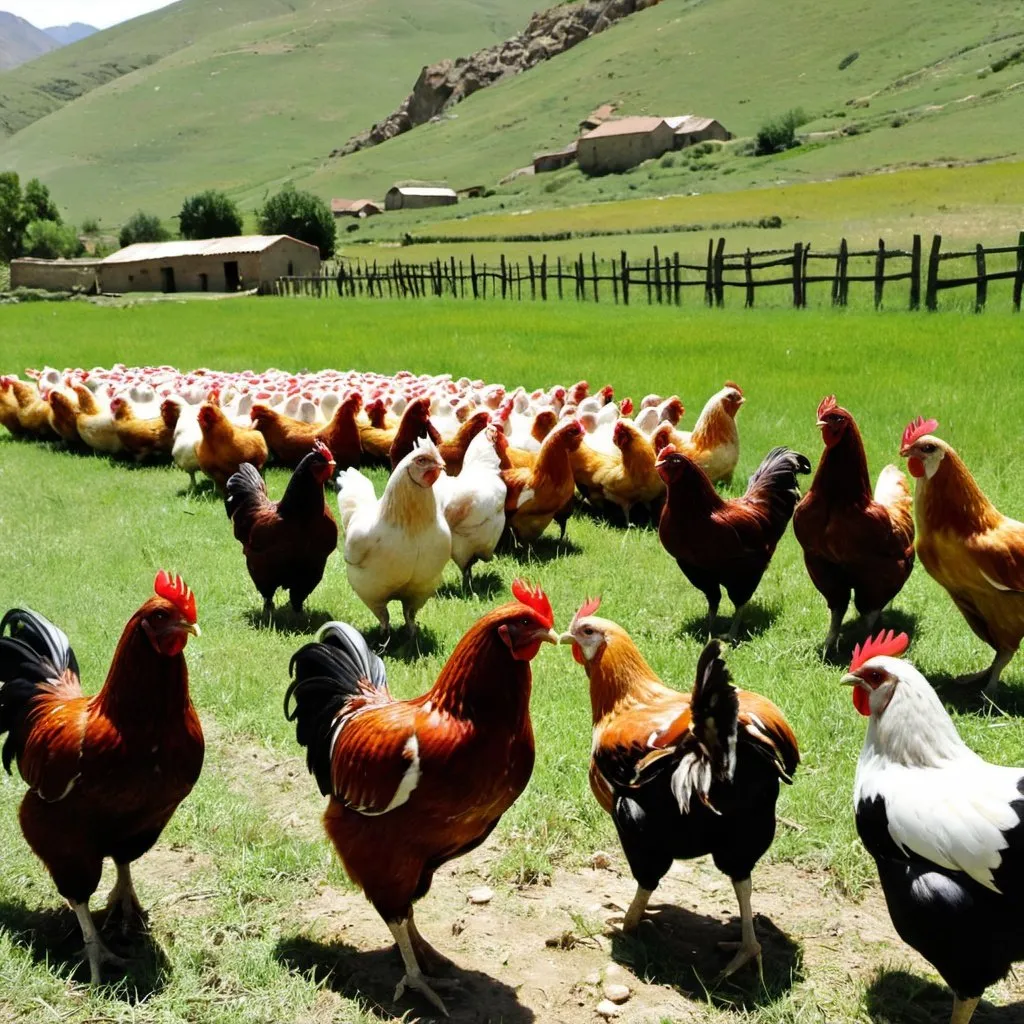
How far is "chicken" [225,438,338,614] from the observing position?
675 cm

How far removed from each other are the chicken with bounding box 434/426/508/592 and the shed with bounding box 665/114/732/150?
90844mm

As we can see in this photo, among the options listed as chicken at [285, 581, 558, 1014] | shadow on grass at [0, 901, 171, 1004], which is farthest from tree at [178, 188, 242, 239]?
chicken at [285, 581, 558, 1014]

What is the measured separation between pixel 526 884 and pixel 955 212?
143ft

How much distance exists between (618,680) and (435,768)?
886 millimetres

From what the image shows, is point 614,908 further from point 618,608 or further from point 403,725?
point 618,608

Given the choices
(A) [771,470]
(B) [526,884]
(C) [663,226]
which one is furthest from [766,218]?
(B) [526,884]

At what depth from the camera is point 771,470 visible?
6.59m

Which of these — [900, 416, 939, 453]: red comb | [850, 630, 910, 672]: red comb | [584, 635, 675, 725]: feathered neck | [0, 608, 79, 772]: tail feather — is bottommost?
[584, 635, 675, 725]: feathered neck

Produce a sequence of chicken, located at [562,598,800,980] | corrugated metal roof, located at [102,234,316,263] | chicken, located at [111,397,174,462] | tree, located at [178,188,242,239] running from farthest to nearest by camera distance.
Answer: tree, located at [178,188,242,239] < corrugated metal roof, located at [102,234,316,263] < chicken, located at [111,397,174,462] < chicken, located at [562,598,800,980]

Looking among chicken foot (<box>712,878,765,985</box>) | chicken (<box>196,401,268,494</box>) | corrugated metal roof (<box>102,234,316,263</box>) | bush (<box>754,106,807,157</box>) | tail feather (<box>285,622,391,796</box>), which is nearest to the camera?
chicken foot (<box>712,878,765,985</box>)

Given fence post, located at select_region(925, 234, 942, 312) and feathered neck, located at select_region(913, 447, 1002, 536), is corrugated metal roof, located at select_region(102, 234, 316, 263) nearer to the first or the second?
fence post, located at select_region(925, 234, 942, 312)

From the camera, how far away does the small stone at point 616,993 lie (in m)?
3.32

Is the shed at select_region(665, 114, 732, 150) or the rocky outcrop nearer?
the shed at select_region(665, 114, 732, 150)

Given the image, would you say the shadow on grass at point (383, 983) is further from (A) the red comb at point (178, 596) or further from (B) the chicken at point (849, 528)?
(B) the chicken at point (849, 528)
